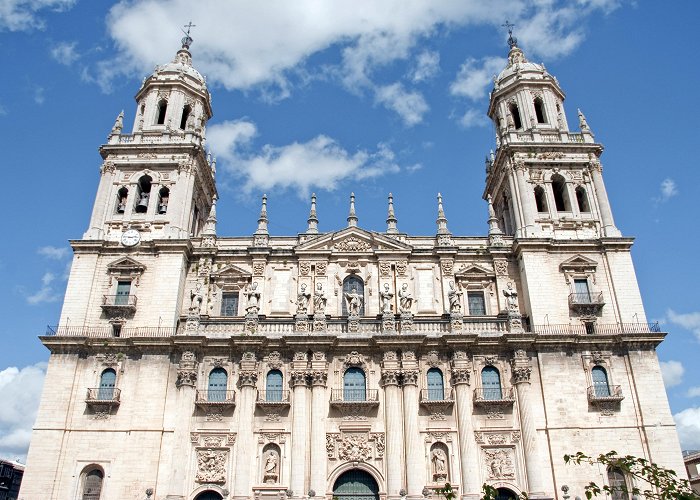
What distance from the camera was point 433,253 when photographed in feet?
109

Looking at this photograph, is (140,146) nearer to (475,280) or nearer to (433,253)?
(433,253)

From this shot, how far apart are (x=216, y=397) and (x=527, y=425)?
14178mm

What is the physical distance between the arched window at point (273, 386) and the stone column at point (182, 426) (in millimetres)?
3340

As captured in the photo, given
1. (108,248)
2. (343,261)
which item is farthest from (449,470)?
(108,248)

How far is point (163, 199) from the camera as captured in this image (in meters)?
34.8

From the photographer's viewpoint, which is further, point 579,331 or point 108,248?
point 108,248

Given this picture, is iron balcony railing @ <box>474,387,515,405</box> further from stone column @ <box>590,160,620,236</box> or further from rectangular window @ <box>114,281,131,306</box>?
rectangular window @ <box>114,281,131,306</box>

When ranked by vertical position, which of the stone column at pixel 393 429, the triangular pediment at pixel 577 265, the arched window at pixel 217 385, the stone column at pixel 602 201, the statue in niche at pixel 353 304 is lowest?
the stone column at pixel 393 429

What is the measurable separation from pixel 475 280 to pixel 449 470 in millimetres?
9756

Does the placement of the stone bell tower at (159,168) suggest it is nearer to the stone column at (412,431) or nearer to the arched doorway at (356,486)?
the stone column at (412,431)

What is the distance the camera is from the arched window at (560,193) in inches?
1374

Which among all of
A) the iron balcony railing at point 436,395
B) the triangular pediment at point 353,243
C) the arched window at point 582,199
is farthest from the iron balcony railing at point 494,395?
the arched window at point 582,199

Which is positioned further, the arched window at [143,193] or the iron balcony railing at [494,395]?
the arched window at [143,193]

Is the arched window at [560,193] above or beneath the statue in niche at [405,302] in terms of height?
above
